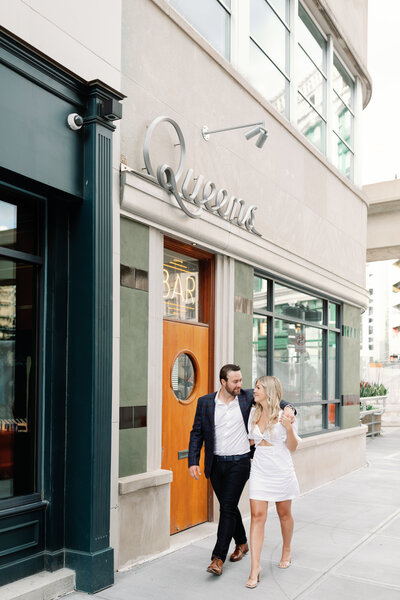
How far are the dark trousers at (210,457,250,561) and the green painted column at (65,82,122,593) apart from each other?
1024mm

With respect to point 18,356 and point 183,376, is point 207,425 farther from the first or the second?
point 18,356

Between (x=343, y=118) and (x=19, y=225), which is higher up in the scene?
(x=343, y=118)

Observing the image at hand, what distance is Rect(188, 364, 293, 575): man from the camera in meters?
6.29

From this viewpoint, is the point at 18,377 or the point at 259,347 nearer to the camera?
the point at 18,377

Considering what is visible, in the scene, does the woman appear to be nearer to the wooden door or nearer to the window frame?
the wooden door

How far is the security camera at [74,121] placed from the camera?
573 centimetres

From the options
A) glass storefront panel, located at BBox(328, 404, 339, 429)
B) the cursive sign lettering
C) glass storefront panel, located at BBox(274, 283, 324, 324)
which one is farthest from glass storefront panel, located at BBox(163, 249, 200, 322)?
glass storefront panel, located at BBox(328, 404, 339, 429)

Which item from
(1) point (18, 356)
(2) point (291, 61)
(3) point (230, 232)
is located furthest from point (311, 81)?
(1) point (18, 356)

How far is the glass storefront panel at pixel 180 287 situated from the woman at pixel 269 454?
204 cm

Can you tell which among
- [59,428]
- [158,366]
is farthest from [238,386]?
[59,428]

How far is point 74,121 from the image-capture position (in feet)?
18.9

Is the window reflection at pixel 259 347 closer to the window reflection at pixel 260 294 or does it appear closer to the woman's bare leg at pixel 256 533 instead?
the window reflection at pixel 260 294

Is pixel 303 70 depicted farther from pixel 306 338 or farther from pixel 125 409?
pixel 125 409

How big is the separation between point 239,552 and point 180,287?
10.1 ft
